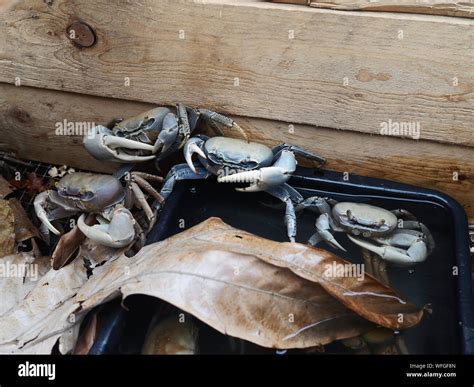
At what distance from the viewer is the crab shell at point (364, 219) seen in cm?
206

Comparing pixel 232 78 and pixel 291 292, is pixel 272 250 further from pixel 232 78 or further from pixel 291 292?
pixel 232 78

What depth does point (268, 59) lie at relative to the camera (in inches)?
81.5

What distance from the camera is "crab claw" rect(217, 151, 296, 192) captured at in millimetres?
2076

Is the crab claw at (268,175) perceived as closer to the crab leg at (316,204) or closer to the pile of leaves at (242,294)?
the crab leg at (316,204)

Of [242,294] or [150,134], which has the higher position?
[150,134]

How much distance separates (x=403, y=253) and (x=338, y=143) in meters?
0.44

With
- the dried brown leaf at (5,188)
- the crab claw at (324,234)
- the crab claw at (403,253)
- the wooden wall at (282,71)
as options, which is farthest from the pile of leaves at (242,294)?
the dried brown leaf at (5,188)

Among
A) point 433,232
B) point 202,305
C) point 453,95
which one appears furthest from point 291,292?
point 453,95

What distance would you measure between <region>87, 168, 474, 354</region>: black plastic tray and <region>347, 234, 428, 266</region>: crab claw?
3 cm

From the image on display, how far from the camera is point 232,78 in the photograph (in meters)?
2.15

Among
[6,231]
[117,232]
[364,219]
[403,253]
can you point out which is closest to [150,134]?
[117,232]

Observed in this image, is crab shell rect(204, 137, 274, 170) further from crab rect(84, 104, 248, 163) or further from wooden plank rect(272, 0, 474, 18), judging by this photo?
wooden plank rect(272, 0, 474, 18)

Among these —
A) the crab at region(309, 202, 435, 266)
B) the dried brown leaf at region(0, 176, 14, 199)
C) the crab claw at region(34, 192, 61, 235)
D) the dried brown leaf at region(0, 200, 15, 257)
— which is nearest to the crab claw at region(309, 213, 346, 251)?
the crab at region(309, 202, 435, 266)

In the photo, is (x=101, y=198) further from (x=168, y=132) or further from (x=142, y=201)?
(x=168, y=132)
